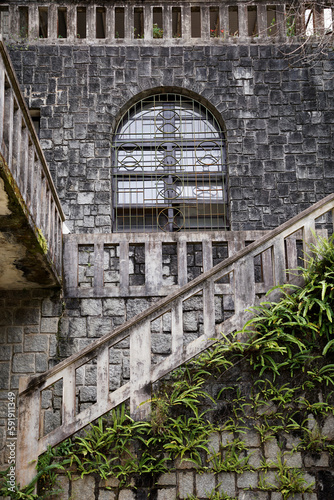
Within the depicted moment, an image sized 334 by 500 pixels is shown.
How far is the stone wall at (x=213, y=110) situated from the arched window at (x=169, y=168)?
255 millimetres

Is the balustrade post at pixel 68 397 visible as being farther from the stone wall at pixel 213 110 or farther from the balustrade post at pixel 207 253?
the stone wall at pixel 213 110

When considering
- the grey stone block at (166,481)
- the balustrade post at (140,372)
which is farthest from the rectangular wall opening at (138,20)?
the grey stone block at (166,481)

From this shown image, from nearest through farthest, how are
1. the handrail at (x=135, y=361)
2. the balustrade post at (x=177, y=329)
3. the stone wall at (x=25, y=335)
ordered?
the handrail at (x=135, y=361), the balustrade post at (x=177, y=329), the stone wall at (x=25, y=335)

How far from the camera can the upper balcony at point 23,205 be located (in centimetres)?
493

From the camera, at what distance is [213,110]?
10438mm

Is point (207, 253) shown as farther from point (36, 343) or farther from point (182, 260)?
point (36, 343)

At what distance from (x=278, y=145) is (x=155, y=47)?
2.74 meters

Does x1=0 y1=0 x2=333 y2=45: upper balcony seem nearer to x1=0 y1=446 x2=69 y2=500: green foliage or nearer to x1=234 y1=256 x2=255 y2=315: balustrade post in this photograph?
x1=234 y1=256 x2=255 y2=315: balustrade post

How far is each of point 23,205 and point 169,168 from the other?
5.18m

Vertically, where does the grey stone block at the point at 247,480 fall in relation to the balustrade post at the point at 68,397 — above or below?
below

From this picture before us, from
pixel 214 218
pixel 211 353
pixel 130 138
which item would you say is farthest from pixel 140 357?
pixel 130 138

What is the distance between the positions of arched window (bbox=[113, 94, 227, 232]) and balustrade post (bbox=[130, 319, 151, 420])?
445cm

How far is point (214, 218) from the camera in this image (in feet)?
33.3

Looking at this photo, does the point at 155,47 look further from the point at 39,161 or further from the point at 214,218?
the point at 39,161
